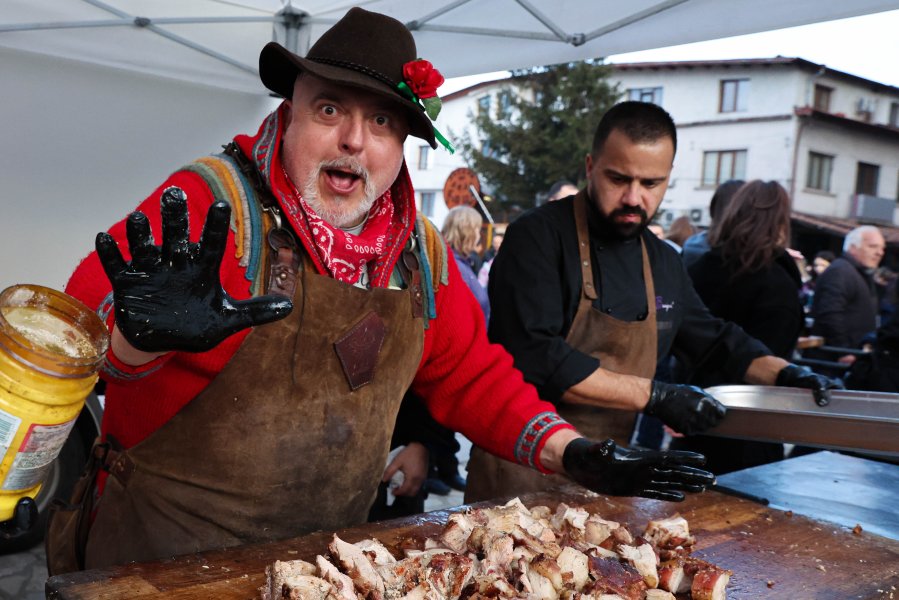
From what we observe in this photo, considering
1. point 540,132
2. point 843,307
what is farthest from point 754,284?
point 540,132

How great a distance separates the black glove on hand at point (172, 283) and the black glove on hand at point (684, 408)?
5.20 feet

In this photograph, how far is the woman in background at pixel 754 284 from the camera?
4309 millimetres

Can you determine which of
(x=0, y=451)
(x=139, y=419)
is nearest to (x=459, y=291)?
(x=139, y=419)

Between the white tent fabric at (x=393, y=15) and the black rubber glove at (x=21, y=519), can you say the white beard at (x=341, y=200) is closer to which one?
the black rubber glove at (x=21, y=519)

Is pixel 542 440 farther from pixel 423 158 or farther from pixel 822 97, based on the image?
pixel 423 158

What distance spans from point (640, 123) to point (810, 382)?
3.72 ft

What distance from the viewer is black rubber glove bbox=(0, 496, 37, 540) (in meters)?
1.29

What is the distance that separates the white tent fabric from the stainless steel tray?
2.00 meters

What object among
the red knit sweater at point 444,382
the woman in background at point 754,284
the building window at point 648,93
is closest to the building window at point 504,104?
the building window at point 648,93

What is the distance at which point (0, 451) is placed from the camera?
1229mm

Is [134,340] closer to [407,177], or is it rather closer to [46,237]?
[407,177]

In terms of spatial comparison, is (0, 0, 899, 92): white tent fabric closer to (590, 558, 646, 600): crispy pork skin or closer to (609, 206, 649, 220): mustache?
(609, 206, 649, 220): mustache

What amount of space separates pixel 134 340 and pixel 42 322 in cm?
15

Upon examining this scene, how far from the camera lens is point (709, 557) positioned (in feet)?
6.59
